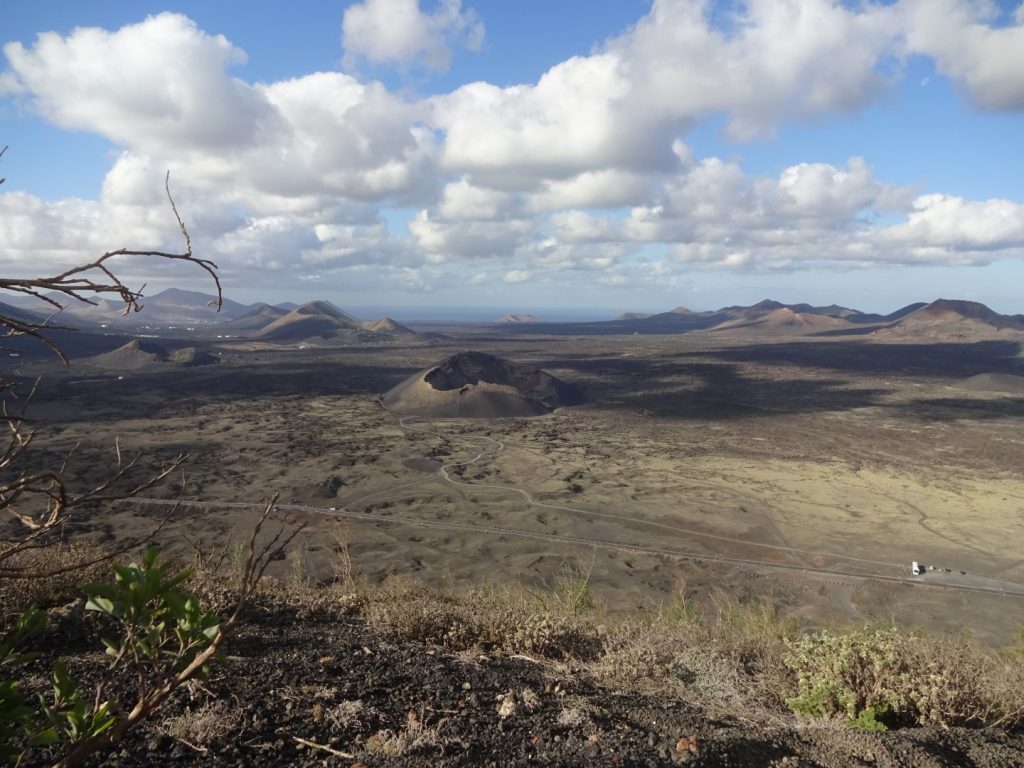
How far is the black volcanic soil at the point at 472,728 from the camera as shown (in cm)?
256

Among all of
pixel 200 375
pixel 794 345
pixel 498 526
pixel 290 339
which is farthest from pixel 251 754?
pixel 290 339

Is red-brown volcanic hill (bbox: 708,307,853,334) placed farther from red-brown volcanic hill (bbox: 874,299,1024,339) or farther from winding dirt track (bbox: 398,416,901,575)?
winding dirt track (bbox: 398,416,901,575)

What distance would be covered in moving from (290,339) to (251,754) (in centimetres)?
8582

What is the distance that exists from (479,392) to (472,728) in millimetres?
30975

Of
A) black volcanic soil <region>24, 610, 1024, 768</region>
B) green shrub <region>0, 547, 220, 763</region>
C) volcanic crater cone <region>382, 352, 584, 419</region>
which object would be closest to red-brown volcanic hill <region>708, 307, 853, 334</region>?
volcanic crater cone <region>382, 352, 584, 419</region>

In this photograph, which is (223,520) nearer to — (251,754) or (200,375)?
(251,754)

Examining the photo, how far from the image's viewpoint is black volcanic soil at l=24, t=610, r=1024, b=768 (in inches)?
101

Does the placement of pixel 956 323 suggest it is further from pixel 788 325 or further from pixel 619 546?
pixel 619 546

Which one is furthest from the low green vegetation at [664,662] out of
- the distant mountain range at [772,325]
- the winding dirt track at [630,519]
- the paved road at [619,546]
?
the distant mountain range at [772,325]

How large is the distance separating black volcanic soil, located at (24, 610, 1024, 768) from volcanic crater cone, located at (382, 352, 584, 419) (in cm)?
2858

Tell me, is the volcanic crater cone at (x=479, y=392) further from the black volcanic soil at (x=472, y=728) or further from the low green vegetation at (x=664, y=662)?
the black volcanic soil at (x=472, y=728)

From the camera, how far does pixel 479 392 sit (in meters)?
33.8

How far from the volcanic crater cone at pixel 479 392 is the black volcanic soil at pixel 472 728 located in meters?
28.6

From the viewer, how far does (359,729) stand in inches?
110
